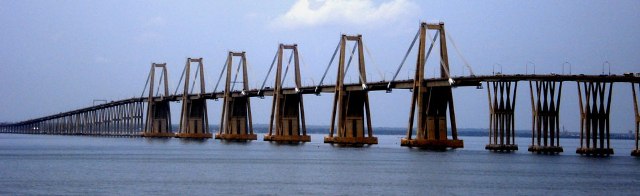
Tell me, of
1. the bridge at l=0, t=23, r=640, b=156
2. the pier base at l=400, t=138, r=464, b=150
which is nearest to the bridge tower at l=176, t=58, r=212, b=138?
the bridge at l=0, t=23, r=640, b=156

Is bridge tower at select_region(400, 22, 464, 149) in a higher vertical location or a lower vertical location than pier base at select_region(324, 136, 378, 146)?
higher

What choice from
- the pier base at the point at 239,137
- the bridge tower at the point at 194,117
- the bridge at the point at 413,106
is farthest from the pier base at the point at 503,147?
the bridge tower at the point at 194,117

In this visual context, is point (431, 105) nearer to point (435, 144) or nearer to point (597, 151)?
point (435, 144)

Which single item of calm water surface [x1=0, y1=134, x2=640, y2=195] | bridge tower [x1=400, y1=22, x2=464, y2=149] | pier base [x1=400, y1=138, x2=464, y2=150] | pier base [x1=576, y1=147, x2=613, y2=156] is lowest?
calm water surface [x1=0, y1=134, x2=640, y2=195]

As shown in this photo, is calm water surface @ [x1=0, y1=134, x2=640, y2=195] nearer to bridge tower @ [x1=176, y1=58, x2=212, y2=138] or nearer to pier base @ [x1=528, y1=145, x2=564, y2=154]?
pier base @ [x1=528, y1=145, x2=564, y2=154]

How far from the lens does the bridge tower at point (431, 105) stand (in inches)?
4188

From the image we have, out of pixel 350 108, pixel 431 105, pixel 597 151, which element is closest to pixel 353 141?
pixel 350 108

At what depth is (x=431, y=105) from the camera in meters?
108

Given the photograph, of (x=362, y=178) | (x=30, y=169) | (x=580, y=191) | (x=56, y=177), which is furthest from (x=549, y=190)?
(x=30, y=169)

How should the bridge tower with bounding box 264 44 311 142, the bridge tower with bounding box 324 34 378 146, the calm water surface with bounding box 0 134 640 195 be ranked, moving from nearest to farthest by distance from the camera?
the calm water surface with bounding box 0 134 640 195, the bridge tower with bounding box 324 34 378 146, the bridge tower with bounding box 264 44 311 142

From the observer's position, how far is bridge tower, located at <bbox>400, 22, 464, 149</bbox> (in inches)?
4188

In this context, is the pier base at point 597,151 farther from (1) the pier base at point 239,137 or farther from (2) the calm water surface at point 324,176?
(1) the pier base at point 239,137

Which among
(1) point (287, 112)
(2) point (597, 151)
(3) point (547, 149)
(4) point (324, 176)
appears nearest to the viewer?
(4) point (324, 176)

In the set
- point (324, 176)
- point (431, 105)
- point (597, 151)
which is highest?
point (431, 105)
